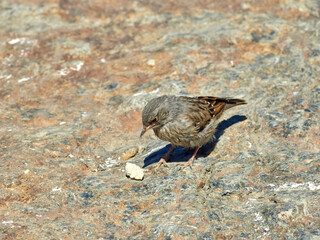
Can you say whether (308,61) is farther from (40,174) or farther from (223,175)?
(40,174)

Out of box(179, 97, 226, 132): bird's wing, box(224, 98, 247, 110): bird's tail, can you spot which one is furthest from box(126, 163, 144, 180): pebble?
box(224, 98, 247, 110): bird's tail

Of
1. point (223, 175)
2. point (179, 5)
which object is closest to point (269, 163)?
point (223, 175)

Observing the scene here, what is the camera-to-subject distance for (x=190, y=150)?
A: 843cm

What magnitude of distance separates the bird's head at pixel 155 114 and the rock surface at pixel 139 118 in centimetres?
74

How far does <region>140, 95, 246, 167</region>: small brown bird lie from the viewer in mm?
7533

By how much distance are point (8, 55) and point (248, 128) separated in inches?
248

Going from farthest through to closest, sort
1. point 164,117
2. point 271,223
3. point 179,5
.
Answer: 1. point 179,5
2. point 164,117
3. point 271,223

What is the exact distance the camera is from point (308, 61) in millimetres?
9633

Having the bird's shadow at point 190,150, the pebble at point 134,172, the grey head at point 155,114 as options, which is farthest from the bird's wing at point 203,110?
the pebble at point 134,172

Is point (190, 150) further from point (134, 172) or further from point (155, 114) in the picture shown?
point (134, 172)

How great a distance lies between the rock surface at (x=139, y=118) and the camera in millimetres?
6125

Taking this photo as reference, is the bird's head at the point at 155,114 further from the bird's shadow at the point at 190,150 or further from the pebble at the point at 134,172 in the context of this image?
the bird's shadow at the point at 190,150

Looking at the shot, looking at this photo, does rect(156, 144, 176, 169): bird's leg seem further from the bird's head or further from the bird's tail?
the bird's tail

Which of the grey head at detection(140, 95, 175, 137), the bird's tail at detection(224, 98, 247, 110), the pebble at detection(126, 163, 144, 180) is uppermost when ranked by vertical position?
the grey head at detection(140, 95, 175, 137)
